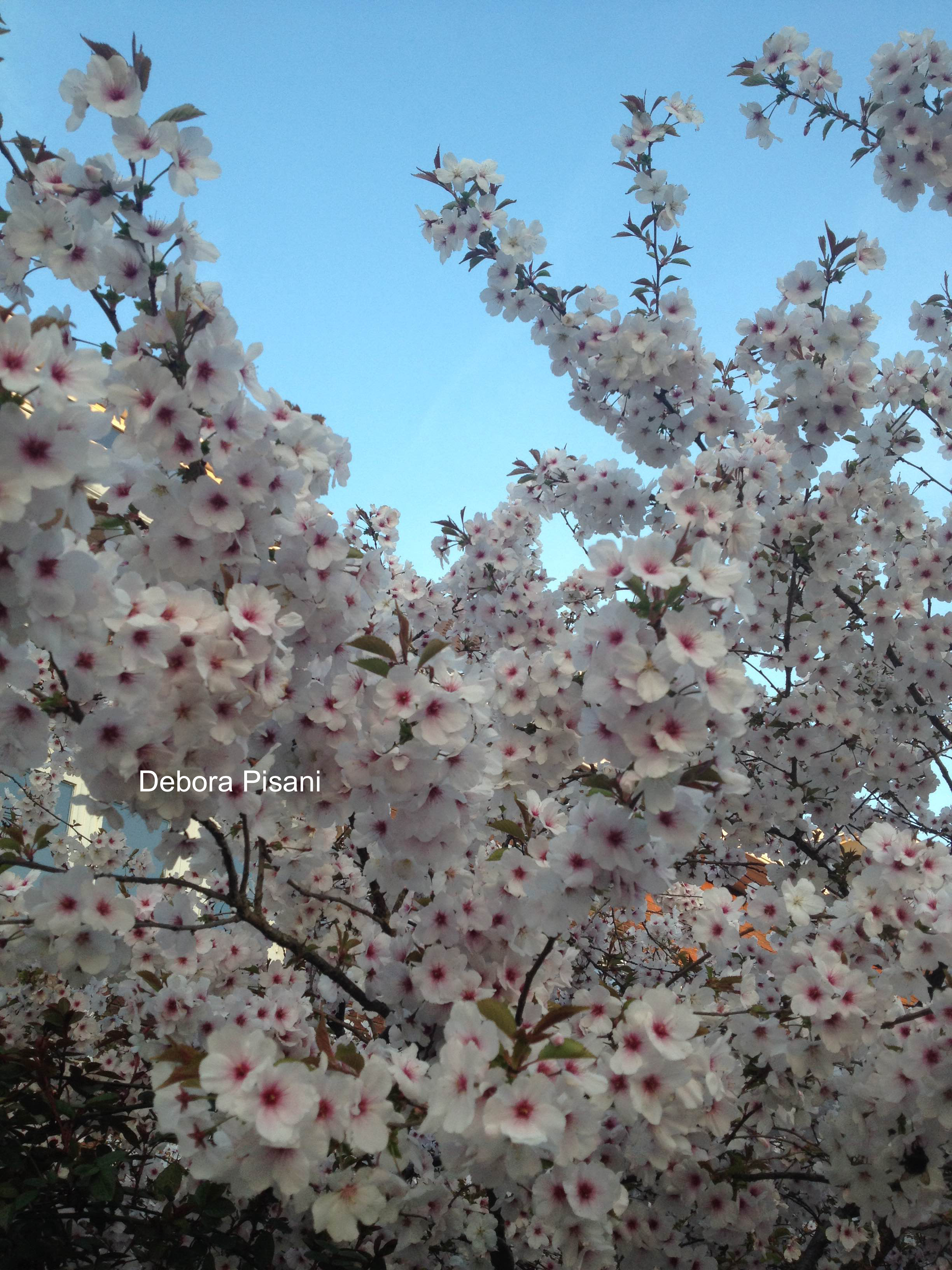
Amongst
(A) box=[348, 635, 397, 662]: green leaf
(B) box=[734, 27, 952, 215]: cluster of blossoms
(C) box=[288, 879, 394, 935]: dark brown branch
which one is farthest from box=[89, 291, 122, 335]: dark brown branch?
(B) box=[734, 27, 952, 215]: cluster of blossoms

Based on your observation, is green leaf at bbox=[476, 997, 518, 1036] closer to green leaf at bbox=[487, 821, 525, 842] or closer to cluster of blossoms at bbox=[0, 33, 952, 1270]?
cluster of blossoms at bbox=[0, 33, 952, 1270]

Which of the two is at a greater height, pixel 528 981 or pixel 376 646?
pixel 376 646

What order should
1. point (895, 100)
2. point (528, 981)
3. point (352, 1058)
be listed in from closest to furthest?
point (352, 1058)
point (528, 981)
point (895, 100)

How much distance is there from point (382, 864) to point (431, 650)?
0.87 metres

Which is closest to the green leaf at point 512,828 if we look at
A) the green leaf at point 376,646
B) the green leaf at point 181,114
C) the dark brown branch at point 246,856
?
the green leaf at point 376,646

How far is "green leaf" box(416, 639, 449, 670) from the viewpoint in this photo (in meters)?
2.33

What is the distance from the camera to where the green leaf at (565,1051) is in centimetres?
177

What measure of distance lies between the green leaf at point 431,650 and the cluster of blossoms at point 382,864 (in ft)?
0.04

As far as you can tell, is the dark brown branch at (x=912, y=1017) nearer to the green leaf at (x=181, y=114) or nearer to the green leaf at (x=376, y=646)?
the green leaf at (x=376, y=646)

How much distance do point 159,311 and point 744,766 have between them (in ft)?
14.1

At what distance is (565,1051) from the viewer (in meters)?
1.77

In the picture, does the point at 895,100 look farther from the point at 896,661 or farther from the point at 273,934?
the point at 273,934

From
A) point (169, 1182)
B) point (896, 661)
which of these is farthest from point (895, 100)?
point (169, 1182)

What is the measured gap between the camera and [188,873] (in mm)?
5332
